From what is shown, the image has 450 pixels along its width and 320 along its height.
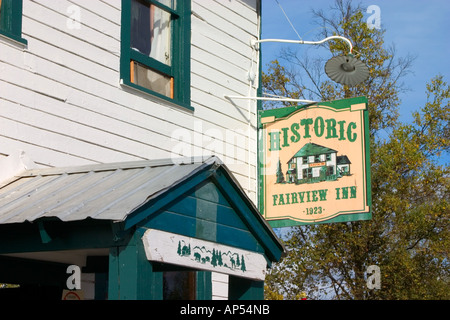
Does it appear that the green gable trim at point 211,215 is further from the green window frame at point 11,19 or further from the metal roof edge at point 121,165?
the green window frame at point 11,19

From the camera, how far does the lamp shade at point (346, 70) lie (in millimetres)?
10367

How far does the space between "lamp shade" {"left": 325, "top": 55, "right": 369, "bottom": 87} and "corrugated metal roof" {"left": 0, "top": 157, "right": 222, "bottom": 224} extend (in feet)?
15.5

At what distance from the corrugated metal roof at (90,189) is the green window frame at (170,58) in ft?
7.13

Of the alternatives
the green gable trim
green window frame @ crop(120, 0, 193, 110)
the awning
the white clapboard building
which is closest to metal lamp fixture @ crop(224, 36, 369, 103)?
the white clapboard building

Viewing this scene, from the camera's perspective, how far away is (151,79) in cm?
905

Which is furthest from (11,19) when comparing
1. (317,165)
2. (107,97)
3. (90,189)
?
(317,165)

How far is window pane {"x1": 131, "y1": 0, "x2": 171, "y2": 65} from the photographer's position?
902 centimetres

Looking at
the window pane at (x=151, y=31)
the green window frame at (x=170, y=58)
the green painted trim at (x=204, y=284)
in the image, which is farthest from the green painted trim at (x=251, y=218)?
the window pane at (x=151, y=31)

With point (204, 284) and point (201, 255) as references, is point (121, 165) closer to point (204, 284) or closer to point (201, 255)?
point (201, 255)

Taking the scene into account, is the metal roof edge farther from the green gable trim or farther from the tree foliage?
the tree foliage

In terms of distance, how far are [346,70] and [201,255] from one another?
5.36m

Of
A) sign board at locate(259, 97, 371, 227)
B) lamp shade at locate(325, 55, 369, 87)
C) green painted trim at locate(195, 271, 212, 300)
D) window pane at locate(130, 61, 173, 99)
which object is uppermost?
lamp shade at locate(325, 55, 369, 87)

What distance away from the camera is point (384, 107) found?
20750mm
